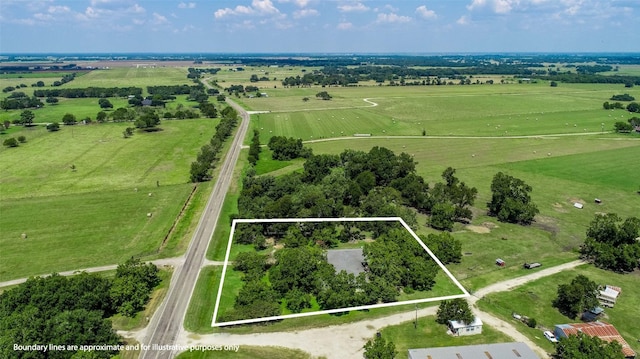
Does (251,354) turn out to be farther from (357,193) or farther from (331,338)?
(357,193)

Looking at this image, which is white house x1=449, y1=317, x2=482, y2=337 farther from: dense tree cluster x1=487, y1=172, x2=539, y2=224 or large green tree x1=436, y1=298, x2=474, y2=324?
dense tree cluster x1=487, y1=172, x2=539, y2=224

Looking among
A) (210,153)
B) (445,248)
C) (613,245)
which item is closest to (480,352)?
(445,248)

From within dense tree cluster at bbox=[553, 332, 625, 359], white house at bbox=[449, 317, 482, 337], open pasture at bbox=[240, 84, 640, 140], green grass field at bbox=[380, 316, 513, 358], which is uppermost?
open pasture at bbox=[240, 84, 640, 140]

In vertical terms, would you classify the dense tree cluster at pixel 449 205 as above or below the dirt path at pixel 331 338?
above

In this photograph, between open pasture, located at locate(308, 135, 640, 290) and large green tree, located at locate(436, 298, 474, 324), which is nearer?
large green tree, located at locate(436, 298, 474, 324)

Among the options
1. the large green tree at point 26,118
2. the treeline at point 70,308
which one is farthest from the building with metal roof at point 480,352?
the large green tree at point 26,118

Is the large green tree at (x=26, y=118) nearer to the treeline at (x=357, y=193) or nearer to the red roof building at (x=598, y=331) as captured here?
the treeline at (x=357, y=193)

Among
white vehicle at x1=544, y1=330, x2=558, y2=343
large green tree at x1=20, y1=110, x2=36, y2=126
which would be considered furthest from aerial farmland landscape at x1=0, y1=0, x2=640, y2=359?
large green tree at x1=20, y1=110, x2=36, y2=126
